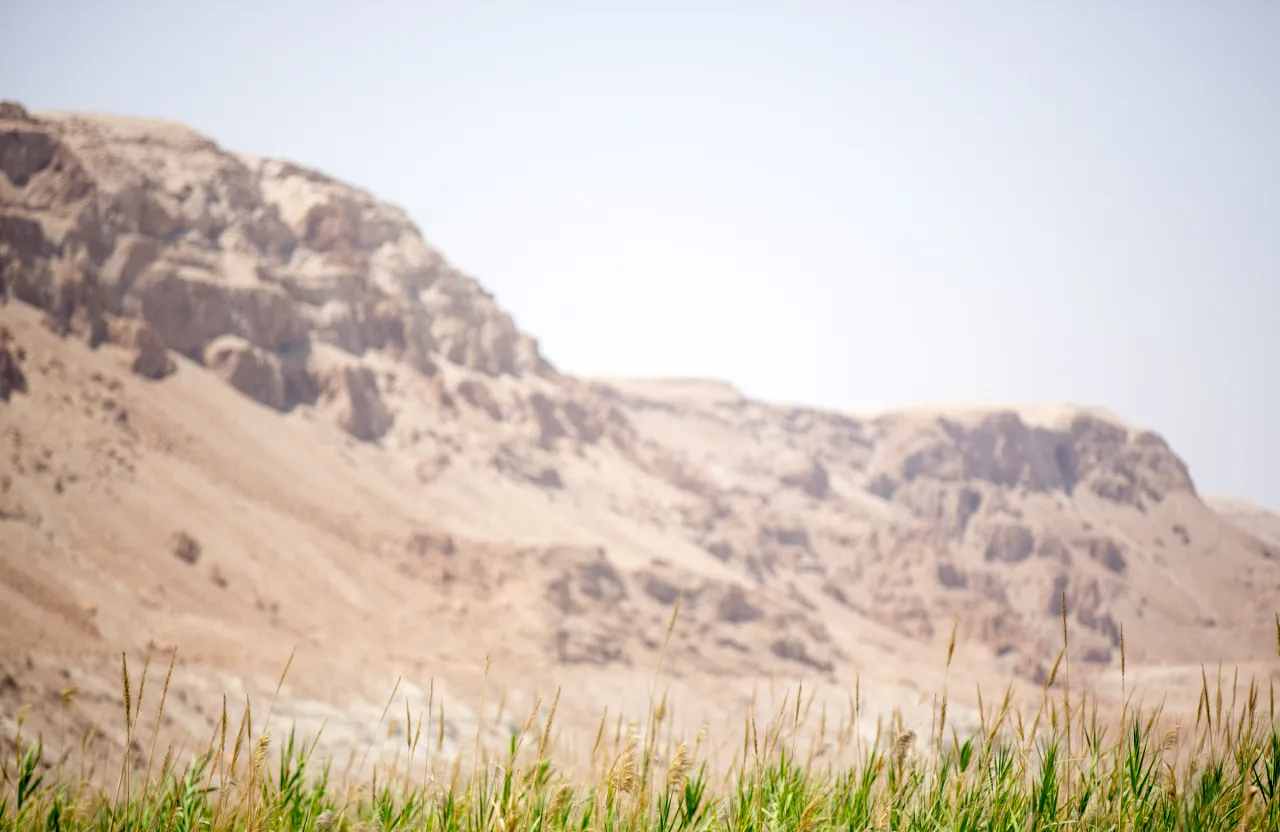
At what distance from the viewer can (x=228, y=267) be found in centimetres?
7881

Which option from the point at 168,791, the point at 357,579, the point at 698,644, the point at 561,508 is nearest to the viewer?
the point at 168,791

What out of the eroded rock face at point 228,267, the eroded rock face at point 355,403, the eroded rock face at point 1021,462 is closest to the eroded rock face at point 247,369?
the eroded rock face at point 228,267

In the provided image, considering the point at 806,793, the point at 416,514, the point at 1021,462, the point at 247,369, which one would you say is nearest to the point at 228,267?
the point at 247,369

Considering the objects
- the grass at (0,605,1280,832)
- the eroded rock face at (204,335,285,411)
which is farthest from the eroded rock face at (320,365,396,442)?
the grass at (0,605,1280,832)

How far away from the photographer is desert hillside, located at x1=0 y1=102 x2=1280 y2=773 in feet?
151

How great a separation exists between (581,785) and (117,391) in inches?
2541

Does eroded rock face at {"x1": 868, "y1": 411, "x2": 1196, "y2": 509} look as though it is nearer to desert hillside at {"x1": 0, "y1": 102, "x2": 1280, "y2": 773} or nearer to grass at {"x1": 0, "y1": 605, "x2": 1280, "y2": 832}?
desert hillside at {"x1": 0, "y1": 102, "x2": 1280, "y2": 773}

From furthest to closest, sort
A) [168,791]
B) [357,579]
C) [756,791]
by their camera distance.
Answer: [357,579]
[168,791]
[756,791]

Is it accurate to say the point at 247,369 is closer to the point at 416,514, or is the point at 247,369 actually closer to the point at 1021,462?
the point at 416,514

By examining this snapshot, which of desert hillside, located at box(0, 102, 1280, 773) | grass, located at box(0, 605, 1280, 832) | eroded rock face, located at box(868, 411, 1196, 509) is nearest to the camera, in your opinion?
grass, located at box(0, 605, 1280, 832)

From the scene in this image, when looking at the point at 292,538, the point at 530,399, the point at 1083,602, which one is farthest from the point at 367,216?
the point at 1083,602

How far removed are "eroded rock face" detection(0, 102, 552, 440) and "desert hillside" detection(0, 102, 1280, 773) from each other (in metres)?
0.28

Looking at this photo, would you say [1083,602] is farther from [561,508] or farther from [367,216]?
[367,216]

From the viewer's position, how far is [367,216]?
9662 centimetres
